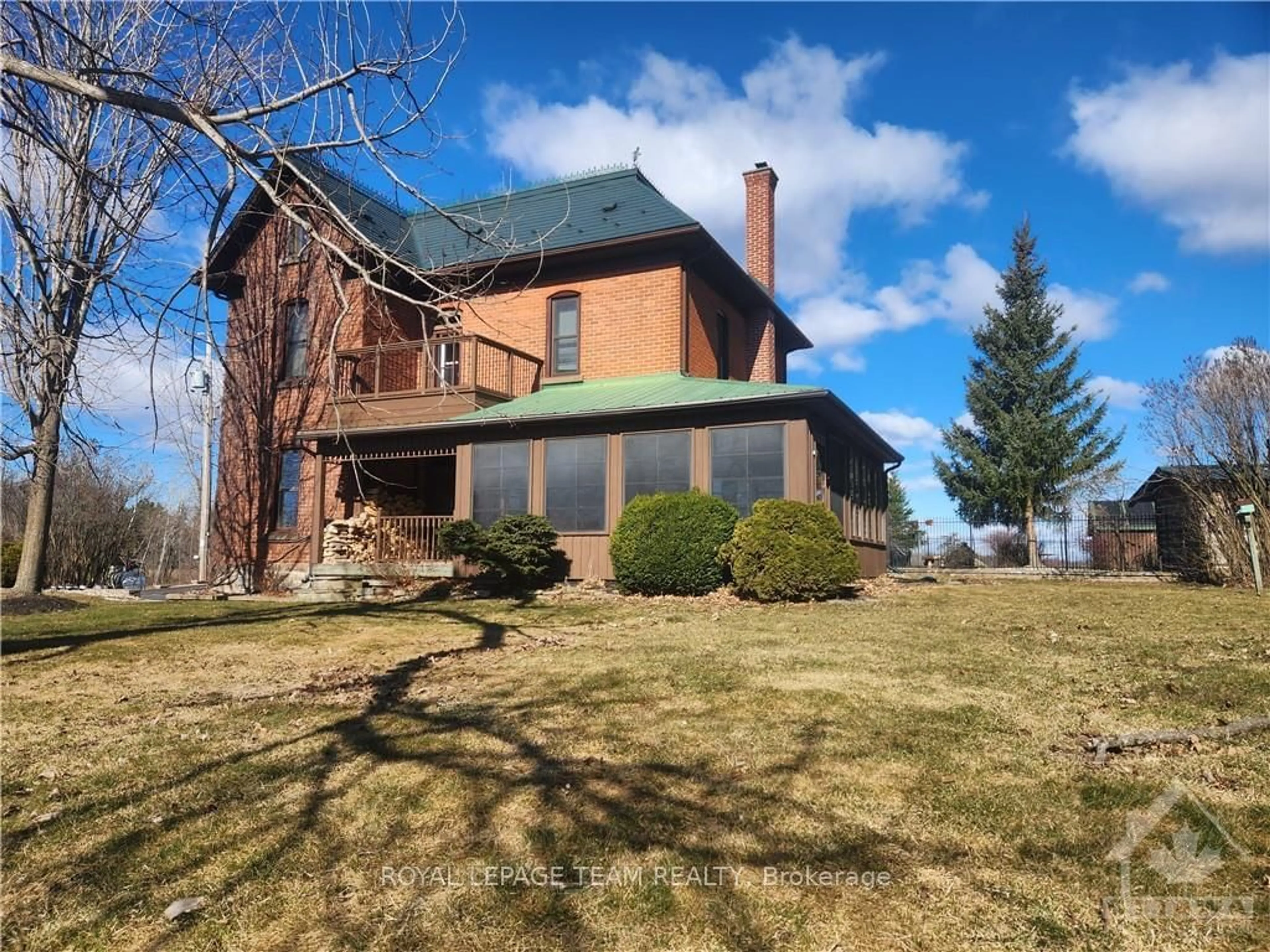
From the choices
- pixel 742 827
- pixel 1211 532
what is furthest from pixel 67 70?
pixel 1211 532

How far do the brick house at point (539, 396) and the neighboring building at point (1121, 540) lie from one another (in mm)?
10496

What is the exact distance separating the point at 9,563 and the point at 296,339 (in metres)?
10.3

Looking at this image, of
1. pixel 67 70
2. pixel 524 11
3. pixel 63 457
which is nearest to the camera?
pixel 67 70

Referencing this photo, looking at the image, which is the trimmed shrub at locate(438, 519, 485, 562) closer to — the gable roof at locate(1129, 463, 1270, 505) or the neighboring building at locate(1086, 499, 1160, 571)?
the gable roof at locate(1129, 463, 1270, 505)

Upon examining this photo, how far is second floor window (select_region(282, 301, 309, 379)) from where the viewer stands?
64.7 feet

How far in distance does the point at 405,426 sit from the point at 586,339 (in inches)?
174

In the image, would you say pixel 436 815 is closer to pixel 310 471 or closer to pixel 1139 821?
pixel 1139 821

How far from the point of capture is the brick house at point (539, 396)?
1402cm

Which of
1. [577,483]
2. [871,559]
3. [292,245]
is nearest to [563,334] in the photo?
[577,483]

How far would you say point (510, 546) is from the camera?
13672 mm

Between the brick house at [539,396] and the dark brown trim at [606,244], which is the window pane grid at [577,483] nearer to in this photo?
the brick house at [539,396]

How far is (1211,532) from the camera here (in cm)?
1655

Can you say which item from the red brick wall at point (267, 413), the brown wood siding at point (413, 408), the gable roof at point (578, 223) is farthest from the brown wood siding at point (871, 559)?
the red brick wall at point (267, 413)

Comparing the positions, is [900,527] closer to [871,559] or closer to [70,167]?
[871,559]
